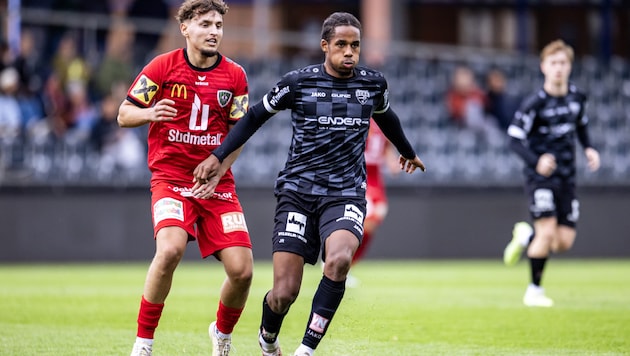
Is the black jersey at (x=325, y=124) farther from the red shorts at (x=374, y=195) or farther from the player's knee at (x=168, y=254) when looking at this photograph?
the red shorts at (x=374, y=195)

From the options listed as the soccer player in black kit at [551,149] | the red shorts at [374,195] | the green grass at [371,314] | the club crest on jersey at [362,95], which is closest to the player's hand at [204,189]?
the club crest on jersey at [362,95]

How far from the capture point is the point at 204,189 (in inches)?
281

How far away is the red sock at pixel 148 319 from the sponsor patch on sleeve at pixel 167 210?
1.80ft

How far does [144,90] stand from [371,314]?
13.6ft

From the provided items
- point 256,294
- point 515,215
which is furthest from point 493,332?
point 515,215

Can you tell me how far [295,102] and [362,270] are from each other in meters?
9.78

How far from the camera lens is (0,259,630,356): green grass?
817cm

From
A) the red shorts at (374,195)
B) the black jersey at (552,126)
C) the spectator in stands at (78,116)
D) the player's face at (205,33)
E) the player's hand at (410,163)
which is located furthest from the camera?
the spectator in stands at (78,116)

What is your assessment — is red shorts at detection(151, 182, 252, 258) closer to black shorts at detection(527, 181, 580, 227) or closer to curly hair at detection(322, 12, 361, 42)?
curly hair at detection(322, 12, 361, 42)

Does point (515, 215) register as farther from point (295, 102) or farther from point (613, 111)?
point (295, 102)

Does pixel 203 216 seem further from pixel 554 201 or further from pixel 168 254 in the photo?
pixel 554 201

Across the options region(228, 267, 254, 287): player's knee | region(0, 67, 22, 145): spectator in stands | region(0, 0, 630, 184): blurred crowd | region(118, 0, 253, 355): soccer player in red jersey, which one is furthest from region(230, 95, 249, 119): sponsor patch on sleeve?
region(0, 67, 22, 145): spectator in stands

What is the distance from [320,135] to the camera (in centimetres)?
725

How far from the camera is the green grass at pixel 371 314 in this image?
8.17 metres
